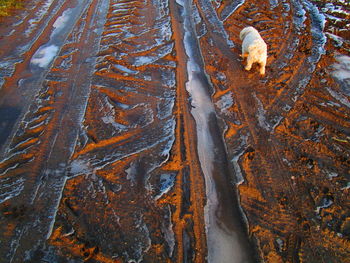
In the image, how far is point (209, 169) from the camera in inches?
162

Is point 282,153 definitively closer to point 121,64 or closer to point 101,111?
point 101,111

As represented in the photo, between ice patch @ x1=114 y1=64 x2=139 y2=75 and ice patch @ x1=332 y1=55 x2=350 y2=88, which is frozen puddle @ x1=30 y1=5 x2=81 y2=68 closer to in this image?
ice patch @ x1=114 y1=64 x2=139 y2=75

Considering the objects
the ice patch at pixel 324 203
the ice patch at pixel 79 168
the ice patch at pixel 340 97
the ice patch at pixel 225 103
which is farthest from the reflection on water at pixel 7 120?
the ice patch at pixel 340 97

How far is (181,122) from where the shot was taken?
4.84m

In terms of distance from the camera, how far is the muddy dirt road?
3291mm

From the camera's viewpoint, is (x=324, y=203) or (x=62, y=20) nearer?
(x=324, y=203)

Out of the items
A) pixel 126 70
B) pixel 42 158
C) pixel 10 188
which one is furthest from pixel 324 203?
pixel 126 70

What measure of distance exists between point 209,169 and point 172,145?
825 mm

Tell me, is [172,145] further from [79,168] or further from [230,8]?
[230,8]

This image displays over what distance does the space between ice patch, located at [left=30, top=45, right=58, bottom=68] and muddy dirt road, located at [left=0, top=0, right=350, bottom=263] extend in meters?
0.05

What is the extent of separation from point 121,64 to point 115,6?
4104mm

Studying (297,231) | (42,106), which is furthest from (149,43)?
(297,231)

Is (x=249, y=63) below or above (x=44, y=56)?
below

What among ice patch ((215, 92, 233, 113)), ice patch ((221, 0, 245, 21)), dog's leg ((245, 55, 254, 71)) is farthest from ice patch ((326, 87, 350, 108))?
ice patch ((221, 0, 245, 21))
